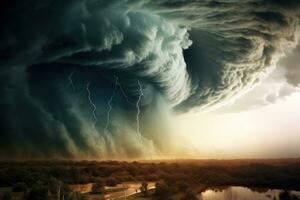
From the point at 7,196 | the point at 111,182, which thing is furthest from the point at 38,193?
the point at 111,182

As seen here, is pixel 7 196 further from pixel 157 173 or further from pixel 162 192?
pixel 157 173

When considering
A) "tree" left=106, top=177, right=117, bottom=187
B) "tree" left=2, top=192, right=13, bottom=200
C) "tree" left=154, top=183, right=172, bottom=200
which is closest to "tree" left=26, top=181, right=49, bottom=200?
"tree" left=2, top=192, right=13, bottom=200

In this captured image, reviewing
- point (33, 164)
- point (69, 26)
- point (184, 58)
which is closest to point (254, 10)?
point (184, 58)

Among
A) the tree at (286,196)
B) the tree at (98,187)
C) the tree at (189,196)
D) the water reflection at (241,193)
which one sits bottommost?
the tree at (286,196)

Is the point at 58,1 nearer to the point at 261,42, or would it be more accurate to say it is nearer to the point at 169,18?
the point at 169,18

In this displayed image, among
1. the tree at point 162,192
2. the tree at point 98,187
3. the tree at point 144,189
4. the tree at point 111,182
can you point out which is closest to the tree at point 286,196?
the tree at point 162,192

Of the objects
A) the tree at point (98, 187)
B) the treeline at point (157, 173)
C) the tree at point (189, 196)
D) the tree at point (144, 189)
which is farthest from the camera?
the tree at point (189, 196)

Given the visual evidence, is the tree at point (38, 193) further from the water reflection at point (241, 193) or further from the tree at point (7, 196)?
the water reflection at point (241, 193)
